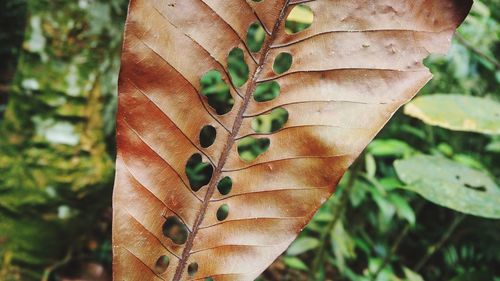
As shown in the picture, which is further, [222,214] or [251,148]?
[251,148]

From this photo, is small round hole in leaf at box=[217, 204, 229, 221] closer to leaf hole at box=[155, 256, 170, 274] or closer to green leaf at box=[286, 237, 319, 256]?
leaf hole at box=[155, 256, 170, 274]

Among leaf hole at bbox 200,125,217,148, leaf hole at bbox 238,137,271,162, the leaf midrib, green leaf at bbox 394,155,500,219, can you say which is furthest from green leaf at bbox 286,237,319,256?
the leaf midrib

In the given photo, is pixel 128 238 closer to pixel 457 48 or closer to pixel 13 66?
pixel 457 48

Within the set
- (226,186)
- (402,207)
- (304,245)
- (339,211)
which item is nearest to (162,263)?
(304,245)

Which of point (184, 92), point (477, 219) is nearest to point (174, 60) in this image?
point (184, 92)

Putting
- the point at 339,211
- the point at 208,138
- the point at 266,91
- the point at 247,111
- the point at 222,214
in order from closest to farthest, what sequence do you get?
the point at 247,111 < the point at 222,214 < the point at 208,138 < the point at 339,211 < the point at 266,91

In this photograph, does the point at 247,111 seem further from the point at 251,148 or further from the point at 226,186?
the point at 251,148
